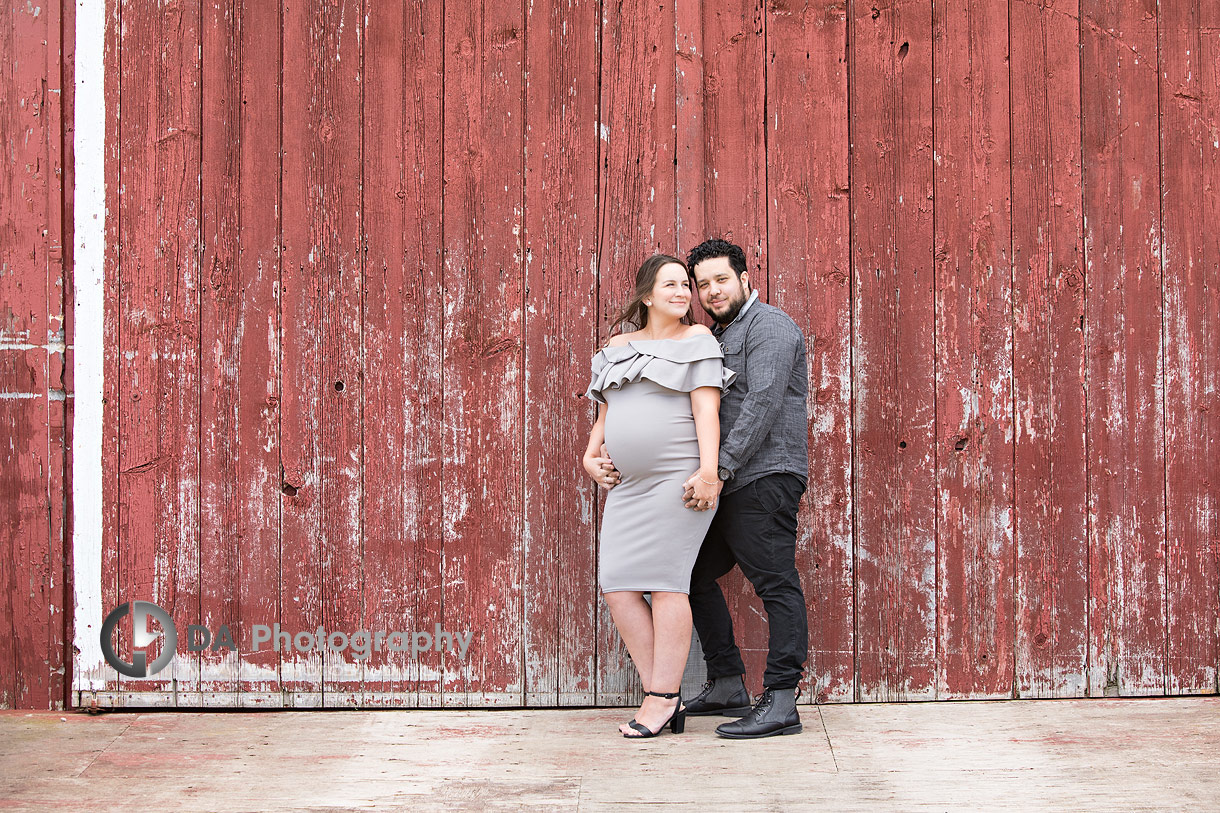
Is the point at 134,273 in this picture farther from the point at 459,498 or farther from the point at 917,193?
the point at 917,193

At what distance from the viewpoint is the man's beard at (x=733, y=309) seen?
3.13 m

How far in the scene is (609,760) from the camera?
281 centimetres

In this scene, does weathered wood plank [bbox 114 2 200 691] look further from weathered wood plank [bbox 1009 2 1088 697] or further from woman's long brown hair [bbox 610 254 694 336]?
weathered wood plank [bbox 1009 2 1088 697]

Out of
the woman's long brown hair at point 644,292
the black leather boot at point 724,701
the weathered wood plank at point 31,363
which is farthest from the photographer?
the weathered wood plank at point 31,363

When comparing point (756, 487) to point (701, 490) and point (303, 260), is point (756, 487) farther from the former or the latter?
point (303, 260)

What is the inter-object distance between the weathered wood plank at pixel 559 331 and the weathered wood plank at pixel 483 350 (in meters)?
→ 0.05

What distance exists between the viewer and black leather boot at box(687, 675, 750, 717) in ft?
10.5

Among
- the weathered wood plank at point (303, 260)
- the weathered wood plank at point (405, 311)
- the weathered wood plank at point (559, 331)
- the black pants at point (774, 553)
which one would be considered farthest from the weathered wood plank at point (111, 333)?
the black pants at point (774, 553)

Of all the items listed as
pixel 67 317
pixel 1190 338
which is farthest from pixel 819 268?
pixel 67 317

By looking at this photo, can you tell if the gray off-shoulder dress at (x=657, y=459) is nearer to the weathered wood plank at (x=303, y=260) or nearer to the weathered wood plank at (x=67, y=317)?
the weathered wood plank at (x=303, y=260)

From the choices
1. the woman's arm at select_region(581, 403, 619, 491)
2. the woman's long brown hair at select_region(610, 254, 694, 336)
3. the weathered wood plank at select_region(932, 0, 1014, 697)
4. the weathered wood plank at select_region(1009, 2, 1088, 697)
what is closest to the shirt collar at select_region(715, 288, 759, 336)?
the woman's long brown hair at select_region(610, 254, 694, 336)

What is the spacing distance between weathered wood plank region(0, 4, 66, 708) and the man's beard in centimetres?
217

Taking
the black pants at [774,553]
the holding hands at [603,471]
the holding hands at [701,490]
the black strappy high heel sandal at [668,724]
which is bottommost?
the black strappy high heel sandal at [668,724]

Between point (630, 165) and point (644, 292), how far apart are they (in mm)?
544
